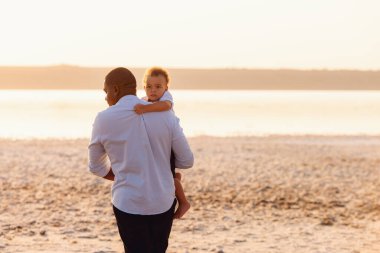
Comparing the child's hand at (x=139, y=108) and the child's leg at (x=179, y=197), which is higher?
the child's hand at (x=139, y=108)

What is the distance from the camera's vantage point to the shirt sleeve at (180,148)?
14.8 ft

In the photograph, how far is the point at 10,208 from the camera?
11.3m

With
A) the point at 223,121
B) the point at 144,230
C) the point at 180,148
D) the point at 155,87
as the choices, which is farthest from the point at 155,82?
the point at 223,121

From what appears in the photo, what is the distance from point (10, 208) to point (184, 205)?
702 cm

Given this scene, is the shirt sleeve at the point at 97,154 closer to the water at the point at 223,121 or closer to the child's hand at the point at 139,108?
the child's hand at the point at 139,108

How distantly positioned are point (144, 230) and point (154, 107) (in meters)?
0.78

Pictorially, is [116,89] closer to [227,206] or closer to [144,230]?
[144,230]

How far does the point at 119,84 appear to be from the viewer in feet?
14.6

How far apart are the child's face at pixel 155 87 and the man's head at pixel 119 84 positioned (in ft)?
0.91

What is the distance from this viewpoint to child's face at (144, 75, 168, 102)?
477 cm

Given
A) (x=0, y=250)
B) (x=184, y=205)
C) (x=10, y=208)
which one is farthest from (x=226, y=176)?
(x=184, y=205)

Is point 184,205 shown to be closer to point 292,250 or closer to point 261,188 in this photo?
point 292,250

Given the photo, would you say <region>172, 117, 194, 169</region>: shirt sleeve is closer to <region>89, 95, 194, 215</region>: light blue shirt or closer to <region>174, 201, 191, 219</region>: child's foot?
<region>89, 95, 194, 215</region>: light blue shirt

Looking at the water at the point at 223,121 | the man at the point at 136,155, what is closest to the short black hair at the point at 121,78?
the man at the point at 136,155
